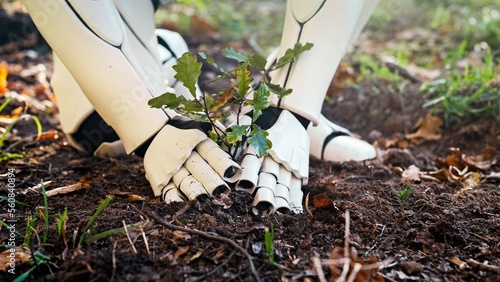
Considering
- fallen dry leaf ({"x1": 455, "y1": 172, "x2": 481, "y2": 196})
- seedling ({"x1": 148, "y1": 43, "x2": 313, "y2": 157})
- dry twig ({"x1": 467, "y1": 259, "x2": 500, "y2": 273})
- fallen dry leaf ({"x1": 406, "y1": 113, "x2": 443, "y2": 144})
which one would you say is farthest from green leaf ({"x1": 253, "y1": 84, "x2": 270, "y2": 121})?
fallen dry leaf ({"x1": 406, "y1": 113, "x2": 443, "y2": 144})

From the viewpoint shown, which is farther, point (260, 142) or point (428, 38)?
point (428, 38)

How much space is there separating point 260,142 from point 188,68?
247 mm

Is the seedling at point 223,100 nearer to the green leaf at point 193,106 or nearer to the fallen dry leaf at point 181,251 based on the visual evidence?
the green leaf at point 193,106

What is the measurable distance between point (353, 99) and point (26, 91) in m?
1.60

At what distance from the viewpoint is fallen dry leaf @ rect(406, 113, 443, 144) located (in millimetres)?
2215

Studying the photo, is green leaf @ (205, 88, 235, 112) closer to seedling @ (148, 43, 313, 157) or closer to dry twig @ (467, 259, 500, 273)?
seedling @ (148, 43, 313, 157)

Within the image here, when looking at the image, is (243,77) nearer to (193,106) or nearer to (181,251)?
(193,106)

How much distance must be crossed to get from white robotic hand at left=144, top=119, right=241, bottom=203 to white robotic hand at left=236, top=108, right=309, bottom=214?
0.16 ft

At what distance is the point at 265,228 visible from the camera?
1206 millimetres

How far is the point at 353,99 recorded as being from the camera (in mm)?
2613

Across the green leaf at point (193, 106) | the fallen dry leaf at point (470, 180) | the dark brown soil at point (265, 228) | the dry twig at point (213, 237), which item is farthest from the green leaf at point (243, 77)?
the fallen dry leaf at point (470, 180)

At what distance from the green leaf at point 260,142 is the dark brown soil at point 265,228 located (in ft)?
0.44

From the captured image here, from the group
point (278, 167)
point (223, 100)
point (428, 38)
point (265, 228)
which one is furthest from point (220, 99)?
point (428, 38)

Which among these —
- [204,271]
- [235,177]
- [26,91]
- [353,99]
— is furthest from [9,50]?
[204,271]
